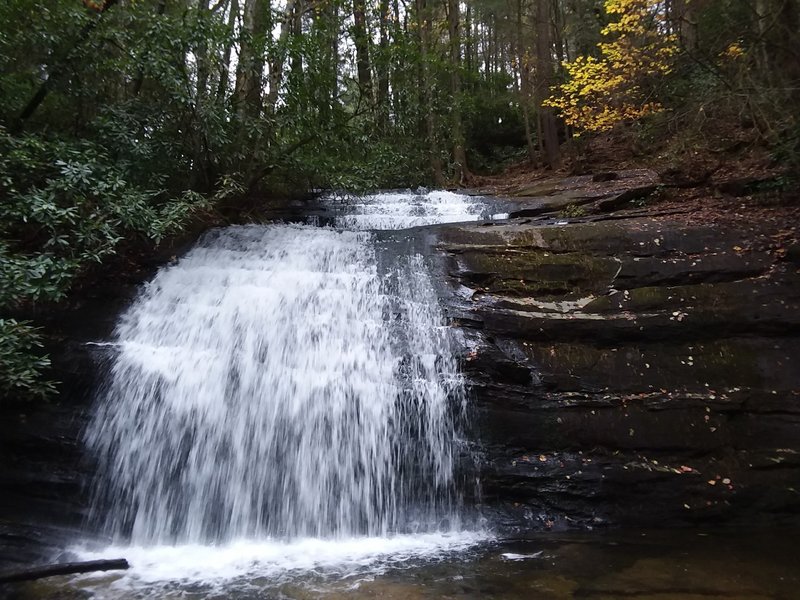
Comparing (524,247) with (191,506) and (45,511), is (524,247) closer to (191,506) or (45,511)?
(191,506)

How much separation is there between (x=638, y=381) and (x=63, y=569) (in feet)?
18.6

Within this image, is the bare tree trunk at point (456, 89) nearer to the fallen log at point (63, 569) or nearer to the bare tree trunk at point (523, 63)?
the bare tree trunk at point (523, 63)

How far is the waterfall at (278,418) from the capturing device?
499 cm

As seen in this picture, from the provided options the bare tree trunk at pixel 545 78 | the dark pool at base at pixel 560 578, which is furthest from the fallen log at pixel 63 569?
the bare tree trunk at pixel 545 78

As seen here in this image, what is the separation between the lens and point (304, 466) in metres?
5.22

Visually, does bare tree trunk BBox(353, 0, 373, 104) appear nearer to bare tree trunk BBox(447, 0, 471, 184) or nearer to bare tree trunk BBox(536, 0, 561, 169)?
bare tree trunk BBox(447, 0, 471, 184)

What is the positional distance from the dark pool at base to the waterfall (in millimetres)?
898

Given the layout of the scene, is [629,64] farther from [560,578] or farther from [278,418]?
[560,578]

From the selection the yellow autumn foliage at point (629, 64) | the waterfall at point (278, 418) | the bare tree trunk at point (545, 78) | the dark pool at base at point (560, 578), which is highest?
the bare tree trunk at point (545, 78)

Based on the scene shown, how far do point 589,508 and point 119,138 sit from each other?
25.0 feet

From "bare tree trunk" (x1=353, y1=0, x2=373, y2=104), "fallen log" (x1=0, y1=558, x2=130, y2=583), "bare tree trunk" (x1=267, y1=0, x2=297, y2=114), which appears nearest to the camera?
"fallen log" (x1=0, y1=558, x2=130, y2=583)

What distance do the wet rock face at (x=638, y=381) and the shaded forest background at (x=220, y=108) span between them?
8.49ft

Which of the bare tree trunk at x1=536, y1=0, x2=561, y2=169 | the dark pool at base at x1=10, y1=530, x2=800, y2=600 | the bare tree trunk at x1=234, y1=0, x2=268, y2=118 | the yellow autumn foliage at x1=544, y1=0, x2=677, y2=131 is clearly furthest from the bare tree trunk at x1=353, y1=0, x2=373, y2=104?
the dark pool at base at x1=10, y1=530, x2=800, y2=600

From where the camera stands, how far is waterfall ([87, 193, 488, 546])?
499 cm
